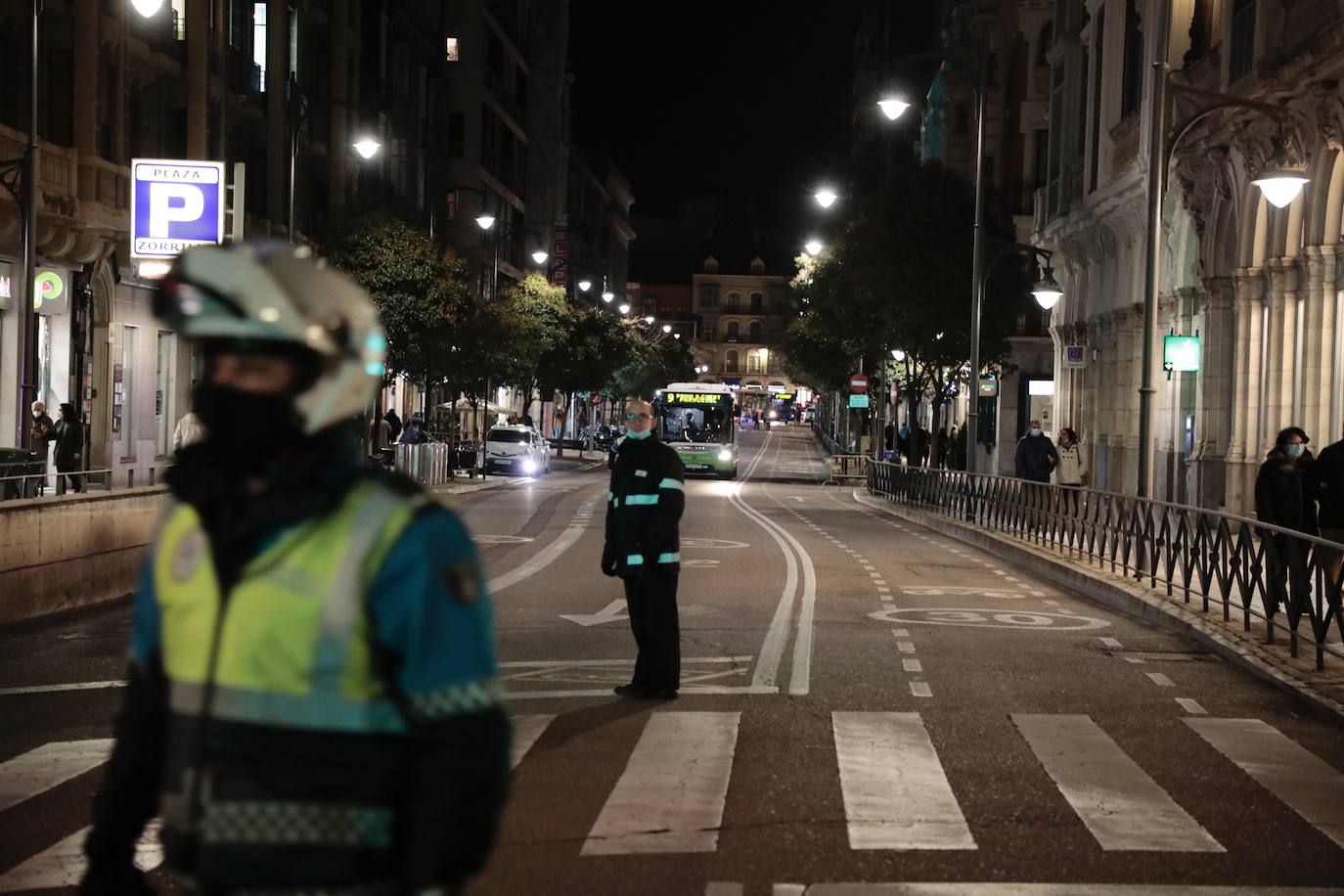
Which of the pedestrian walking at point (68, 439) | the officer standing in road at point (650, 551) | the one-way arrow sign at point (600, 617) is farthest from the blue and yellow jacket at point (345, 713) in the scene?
the pedestrian walking at point (68, 439)

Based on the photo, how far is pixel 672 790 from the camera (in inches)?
325

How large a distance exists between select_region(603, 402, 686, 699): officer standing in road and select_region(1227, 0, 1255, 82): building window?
1980 centimetres

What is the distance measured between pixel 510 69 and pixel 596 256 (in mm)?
37058

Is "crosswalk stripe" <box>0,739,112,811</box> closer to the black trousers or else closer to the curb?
the black trousers

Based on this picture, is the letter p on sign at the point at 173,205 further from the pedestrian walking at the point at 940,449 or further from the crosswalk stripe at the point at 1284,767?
the pedestrian walking at the point at 940,449

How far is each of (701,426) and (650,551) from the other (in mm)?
51493

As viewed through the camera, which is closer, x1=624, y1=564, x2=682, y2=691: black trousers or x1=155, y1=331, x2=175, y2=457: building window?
x1=624, y1=564, x2=682, y2=691: black trousers

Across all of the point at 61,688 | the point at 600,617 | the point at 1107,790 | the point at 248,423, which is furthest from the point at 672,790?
the point at 600,617

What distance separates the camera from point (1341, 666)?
1284 cm

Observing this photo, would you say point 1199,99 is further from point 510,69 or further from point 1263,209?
point 510,69

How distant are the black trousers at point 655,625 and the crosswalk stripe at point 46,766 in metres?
3.16

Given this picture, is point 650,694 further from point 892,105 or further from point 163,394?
point 163,394

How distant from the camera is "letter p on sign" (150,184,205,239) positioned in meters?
30.8

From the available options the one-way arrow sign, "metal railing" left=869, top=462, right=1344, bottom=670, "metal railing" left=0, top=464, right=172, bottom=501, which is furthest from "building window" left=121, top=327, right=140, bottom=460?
the one-way arrow sign
